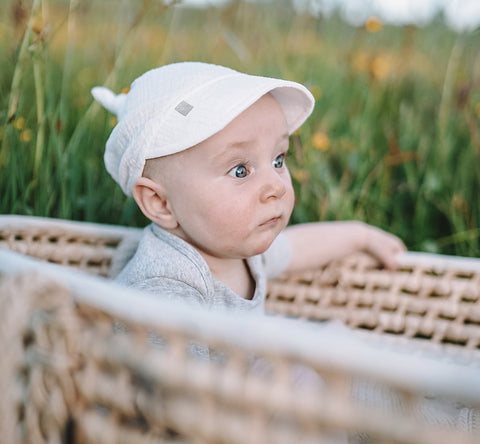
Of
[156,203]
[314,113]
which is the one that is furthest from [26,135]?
[314,113]

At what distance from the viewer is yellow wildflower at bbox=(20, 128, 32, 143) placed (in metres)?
1.40

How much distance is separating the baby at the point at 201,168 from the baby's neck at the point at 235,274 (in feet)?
0.07

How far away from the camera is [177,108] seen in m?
1.00

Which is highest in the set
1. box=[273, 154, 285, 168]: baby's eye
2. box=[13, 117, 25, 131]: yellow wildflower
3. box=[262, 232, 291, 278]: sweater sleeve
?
box=[273, 154, 285, 168]: baby's eye

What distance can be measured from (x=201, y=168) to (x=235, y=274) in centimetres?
27

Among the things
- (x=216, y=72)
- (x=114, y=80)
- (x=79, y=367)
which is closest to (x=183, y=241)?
(x=216, y=72)

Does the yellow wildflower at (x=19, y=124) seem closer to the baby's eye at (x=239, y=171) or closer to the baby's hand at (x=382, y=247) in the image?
the baby's eye at (x=239, y=171)

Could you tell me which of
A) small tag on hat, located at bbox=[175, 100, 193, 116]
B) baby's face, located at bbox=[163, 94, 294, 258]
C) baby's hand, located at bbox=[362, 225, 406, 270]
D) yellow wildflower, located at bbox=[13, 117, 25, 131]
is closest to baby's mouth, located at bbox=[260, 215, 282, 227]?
baby's face, located at bbox=[163, 94, 294, 258]

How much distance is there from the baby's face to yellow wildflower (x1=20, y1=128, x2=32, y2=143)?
20.0 inches

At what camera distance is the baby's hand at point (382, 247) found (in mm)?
1354

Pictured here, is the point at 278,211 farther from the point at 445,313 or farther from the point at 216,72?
the point at 445,313

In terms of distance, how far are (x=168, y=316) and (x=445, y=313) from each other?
2.91 ft

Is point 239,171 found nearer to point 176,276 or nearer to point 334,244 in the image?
point 176,276

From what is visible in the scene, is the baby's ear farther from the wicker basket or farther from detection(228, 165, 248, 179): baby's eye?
the wicker basket
